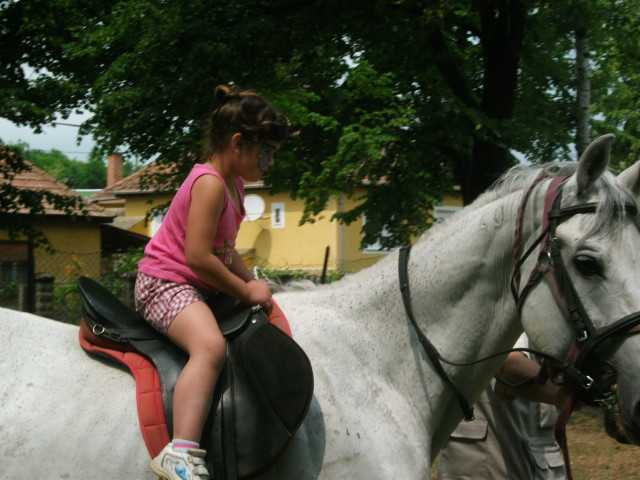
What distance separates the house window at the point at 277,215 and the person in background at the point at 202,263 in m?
22.7

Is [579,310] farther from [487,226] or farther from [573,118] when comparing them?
[573,118]

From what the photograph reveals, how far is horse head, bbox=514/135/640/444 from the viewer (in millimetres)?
2164

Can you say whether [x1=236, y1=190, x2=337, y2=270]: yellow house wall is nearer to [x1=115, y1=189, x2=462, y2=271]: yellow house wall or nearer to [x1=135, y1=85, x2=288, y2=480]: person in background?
[x1=115, y1=189, x2=462, y2=271]: yellow house wall

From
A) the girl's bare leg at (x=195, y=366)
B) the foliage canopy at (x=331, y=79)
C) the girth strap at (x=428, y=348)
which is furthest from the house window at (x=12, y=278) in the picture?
the girth strap at (x=428, y=348)

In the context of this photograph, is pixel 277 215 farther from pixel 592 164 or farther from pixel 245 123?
pixel 592 164

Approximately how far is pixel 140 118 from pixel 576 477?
6856 millimetres

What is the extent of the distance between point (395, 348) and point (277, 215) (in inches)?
906

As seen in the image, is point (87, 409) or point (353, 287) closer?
point (87, 409)

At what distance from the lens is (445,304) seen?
8.57 ft

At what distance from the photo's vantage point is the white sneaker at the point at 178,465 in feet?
6.65

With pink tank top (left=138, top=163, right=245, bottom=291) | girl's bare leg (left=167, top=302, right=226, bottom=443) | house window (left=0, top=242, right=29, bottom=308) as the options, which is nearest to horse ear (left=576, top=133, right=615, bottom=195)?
pink tank top (left=138, top=163, right=245, bottom=291)

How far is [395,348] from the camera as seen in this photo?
103 inches

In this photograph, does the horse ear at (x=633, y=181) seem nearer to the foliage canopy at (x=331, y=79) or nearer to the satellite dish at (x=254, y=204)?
the foliage canopy at (x=331, y=79)

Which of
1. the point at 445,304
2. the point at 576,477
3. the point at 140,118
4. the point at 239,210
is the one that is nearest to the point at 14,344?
the point at 239,210
